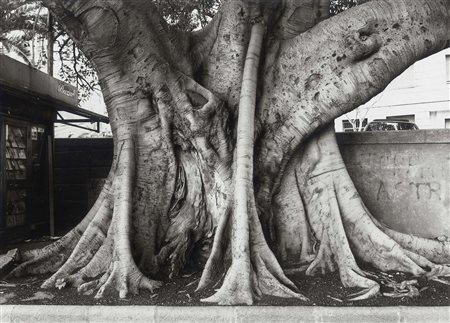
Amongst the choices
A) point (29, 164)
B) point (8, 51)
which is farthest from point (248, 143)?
point (8, 51)

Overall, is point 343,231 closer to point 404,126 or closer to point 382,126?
point 382,126

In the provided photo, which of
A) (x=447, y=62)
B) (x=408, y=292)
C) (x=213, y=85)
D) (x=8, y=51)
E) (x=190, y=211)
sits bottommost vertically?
(x=408, y=292)

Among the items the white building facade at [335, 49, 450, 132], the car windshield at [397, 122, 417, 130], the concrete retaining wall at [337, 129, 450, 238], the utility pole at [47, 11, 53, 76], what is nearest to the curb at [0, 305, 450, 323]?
the concrete retaining wall at [337, 129, 450, 238]

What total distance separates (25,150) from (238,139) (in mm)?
4672

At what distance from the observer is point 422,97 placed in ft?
71.8

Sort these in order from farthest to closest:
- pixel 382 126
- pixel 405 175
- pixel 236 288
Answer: pixel 382 126
pixel 405 175
pixel 236 288

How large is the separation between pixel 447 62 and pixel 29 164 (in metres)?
20.4

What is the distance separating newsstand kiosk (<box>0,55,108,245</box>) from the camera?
21.7 feet

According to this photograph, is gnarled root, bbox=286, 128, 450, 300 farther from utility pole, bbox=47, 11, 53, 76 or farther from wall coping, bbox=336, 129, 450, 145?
utility pole, bbox=47, 11, 53, 76

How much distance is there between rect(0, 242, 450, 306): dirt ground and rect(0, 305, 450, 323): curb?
160 mm

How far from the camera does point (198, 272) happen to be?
14.9 feet

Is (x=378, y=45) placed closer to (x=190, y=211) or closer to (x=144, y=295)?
(x=190, y=211)

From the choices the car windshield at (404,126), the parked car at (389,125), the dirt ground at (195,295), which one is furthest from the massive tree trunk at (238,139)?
the car windshield at (404,126)

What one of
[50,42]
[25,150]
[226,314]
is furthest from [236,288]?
[50,42]
